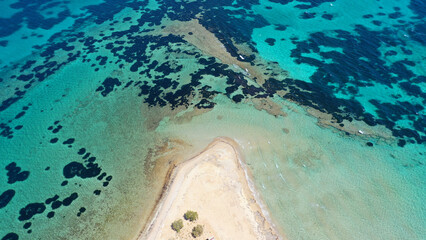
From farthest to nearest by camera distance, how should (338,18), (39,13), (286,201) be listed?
1. (39,13)
2. (338,18)
3. (286,201)

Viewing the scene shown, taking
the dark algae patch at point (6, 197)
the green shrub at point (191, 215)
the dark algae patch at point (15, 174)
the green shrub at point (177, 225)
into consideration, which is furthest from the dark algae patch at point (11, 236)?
the green shrub at point (191, 215)

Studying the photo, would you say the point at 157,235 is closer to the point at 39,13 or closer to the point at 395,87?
the point at 395,87

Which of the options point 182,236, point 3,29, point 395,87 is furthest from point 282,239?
point 3,29

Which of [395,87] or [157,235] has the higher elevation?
[395,87]

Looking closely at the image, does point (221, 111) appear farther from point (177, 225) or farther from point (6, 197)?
point (6, 197)

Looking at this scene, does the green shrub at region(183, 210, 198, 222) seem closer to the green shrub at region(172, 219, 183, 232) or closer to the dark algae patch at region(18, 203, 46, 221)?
the green shrub at region(172, 219, 183, 232)

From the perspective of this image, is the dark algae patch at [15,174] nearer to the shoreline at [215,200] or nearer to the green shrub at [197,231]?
the shoreline at [215,200]
